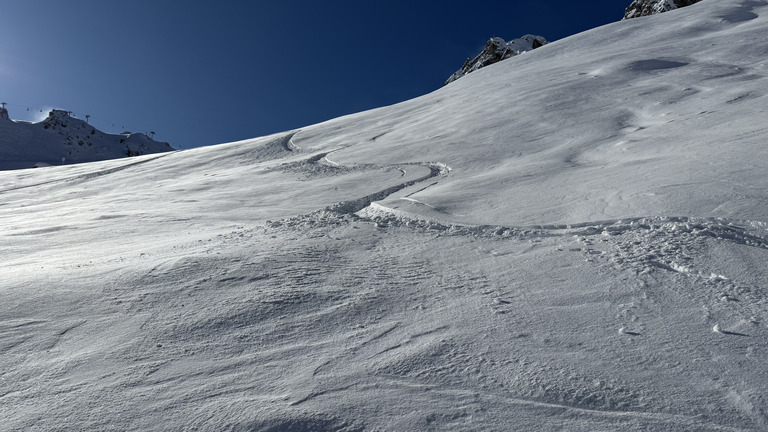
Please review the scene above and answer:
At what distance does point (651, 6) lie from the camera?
52000mm

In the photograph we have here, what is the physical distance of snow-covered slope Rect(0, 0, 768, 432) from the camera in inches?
70.7

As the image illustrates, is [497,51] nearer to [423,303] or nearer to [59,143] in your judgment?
[59,143]

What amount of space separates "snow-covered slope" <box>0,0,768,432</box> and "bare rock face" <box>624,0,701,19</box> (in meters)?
47.3

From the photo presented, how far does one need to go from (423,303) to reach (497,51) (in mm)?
68220

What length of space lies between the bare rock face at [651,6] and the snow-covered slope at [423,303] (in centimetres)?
4734

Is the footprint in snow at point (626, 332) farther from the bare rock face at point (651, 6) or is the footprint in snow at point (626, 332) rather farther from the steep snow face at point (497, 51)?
the steep snow face at point (497, 51)

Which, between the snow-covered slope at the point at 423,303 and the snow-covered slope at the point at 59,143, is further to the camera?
the snow-covered slope at the point at 59,143

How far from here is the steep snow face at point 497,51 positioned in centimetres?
5756

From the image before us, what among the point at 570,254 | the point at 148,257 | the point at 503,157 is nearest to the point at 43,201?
the point at 148,257

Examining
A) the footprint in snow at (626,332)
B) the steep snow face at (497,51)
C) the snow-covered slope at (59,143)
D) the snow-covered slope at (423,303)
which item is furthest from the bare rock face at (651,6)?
the snow-covered slope at (59,143)

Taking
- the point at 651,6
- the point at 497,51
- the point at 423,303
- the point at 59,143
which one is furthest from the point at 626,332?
the point at 59,143

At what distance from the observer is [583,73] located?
12750mm

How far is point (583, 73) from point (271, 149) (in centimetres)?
793

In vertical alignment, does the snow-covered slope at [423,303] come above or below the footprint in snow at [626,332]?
above
